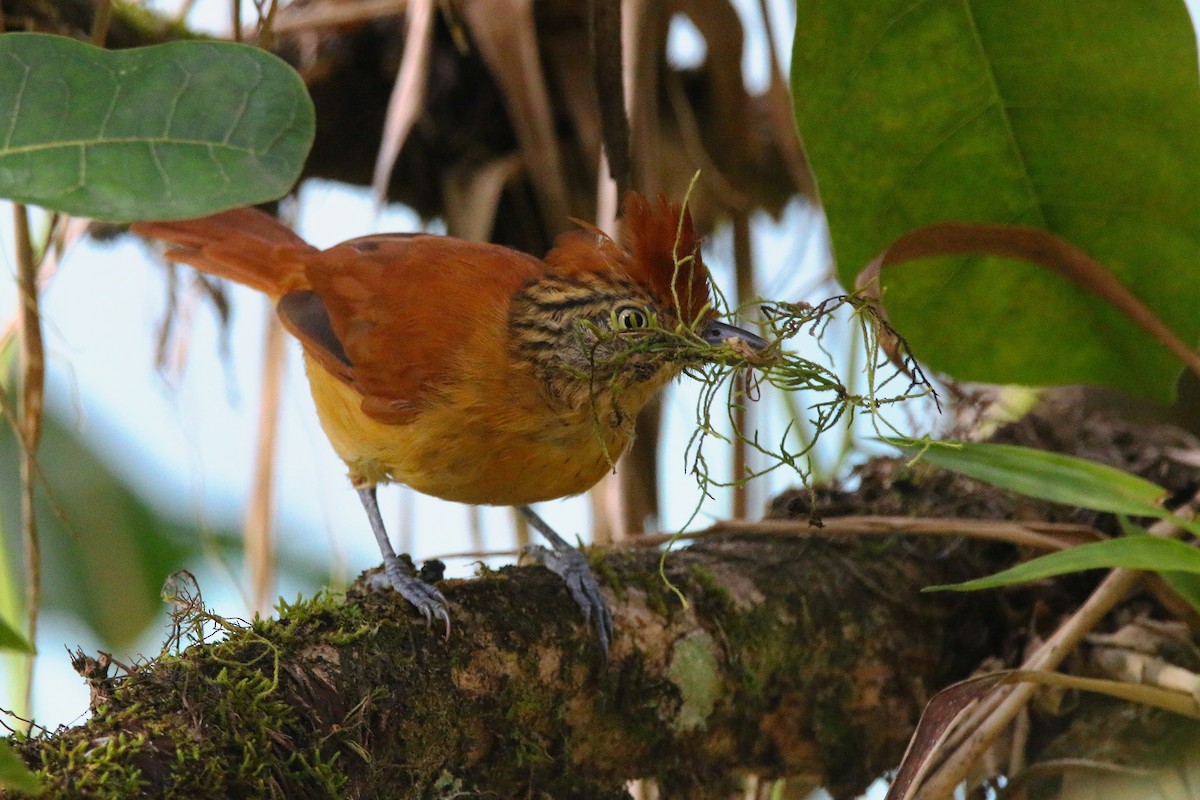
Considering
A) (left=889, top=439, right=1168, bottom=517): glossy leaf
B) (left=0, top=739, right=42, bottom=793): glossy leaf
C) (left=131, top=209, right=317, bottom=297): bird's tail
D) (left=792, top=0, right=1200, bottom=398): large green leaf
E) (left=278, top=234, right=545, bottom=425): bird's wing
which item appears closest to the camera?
(left=0, top=739, right=42, bottom=793): glossy leaf

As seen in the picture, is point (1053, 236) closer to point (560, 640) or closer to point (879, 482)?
point (879, 482)

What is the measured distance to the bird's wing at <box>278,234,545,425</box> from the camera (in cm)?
226

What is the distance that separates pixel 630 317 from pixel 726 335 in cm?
21

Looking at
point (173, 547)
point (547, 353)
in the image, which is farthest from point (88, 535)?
point (547, 353)

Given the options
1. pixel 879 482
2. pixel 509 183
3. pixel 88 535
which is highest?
pixel 509 183

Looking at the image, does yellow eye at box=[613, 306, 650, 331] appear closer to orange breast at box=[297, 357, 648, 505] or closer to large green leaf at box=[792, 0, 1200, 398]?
orange breast at box=[297, 357, 648, 505]

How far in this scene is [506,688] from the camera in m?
1.75

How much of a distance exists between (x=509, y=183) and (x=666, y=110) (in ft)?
1.69

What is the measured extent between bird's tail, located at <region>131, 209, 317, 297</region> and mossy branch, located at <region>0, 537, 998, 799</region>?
3.66ft

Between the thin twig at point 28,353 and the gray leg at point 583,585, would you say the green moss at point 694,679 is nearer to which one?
the gray leg at point 583,585

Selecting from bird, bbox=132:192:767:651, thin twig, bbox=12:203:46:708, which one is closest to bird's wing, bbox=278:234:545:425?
bird, bbox=132:192:767:651

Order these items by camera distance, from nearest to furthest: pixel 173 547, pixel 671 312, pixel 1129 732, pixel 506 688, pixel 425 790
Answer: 1. pixel 425 790
2. pixel 506 688
3. pixel 1129 732
4. pixel 671 312
5. pixel 173 547

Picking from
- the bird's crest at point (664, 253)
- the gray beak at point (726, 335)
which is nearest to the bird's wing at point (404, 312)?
the bird's crest at point (664, 253)

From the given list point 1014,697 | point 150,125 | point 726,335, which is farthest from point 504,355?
point 1014,697
